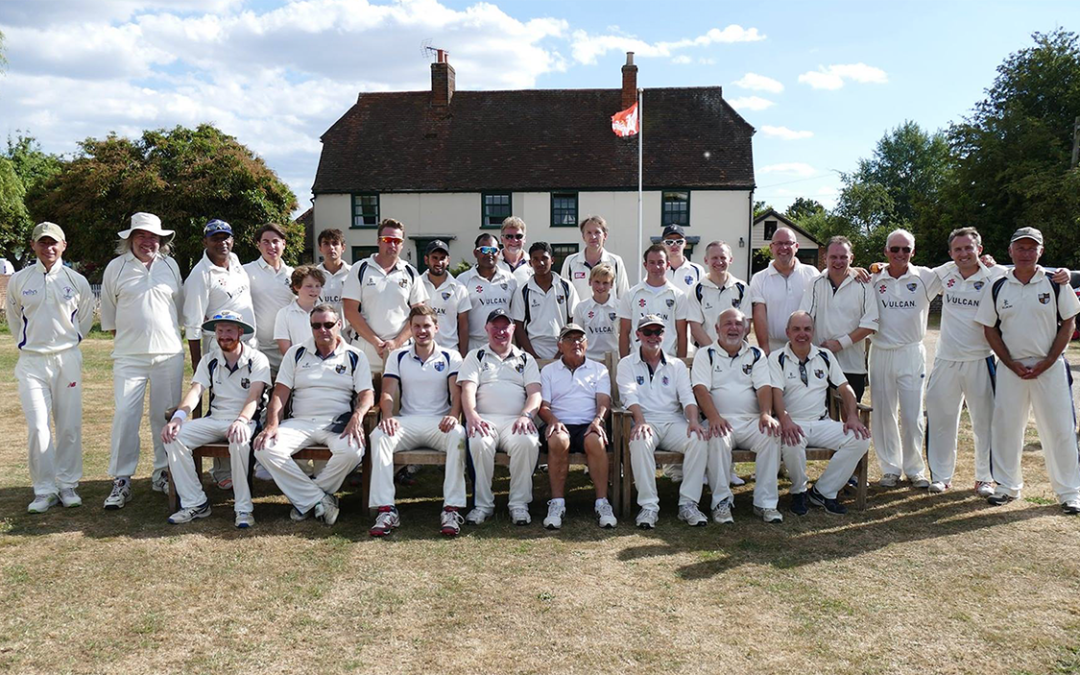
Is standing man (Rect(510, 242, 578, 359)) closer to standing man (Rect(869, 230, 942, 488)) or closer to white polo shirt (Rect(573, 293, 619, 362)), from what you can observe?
white polo shirt (Rect(573, 293, 619, 362))

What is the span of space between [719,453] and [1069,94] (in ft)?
110

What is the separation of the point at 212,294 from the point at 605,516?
343 centimetres

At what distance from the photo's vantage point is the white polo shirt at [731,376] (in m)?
5.73

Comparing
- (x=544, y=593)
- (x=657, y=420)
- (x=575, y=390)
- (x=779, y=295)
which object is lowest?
(x=544, y=593)

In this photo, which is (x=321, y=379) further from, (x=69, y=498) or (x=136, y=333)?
(x=69, y=498)

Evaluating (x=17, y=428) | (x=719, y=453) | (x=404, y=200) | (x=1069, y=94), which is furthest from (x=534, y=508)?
(x=1069, y=94)

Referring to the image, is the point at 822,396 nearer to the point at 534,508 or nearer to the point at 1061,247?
the point at 534,508

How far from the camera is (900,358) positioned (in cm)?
621

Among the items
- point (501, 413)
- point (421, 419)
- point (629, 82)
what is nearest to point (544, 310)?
point (501, 413)

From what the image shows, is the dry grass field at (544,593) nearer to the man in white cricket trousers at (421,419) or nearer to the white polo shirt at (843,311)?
the man in white cricket trousers at (421,419)

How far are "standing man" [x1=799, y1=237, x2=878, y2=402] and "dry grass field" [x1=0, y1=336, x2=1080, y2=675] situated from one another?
121 cm

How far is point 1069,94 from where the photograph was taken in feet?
101

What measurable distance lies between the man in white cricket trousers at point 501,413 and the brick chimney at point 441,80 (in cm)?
2618

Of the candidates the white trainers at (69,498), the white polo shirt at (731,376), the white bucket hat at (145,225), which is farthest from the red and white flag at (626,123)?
the white trainers at (69,498)
